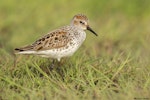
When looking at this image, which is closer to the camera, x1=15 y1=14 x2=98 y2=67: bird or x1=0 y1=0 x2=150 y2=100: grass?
x1=0 y1=0 x2=150 y2=100: grass

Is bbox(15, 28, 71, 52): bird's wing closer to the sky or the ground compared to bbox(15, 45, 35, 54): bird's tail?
closer to the sky

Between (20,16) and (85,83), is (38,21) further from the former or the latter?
(85,83)

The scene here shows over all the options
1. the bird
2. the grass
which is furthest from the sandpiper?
the grass

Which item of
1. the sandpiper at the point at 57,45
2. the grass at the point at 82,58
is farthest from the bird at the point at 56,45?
the grass at the point at 82,58

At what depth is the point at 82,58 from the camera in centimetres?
873

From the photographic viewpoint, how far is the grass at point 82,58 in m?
7.33

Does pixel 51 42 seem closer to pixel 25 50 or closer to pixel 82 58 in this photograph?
pixel 25 50

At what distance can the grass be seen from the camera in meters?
7.33

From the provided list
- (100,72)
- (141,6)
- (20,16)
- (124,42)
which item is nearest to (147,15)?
(141,6)

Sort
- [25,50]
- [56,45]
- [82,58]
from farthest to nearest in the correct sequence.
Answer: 1. [82,58]
2. [56,45]
3. [25,50]

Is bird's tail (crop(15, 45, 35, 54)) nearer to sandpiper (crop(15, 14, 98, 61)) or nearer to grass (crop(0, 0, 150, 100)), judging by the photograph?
sandpiper (crop(15, 14, 98, 61))

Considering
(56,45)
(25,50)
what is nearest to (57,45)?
(56,45)

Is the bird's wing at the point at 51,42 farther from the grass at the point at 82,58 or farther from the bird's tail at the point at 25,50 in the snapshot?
the grass at the point at 82,58

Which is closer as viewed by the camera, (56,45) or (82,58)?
(56,45)
